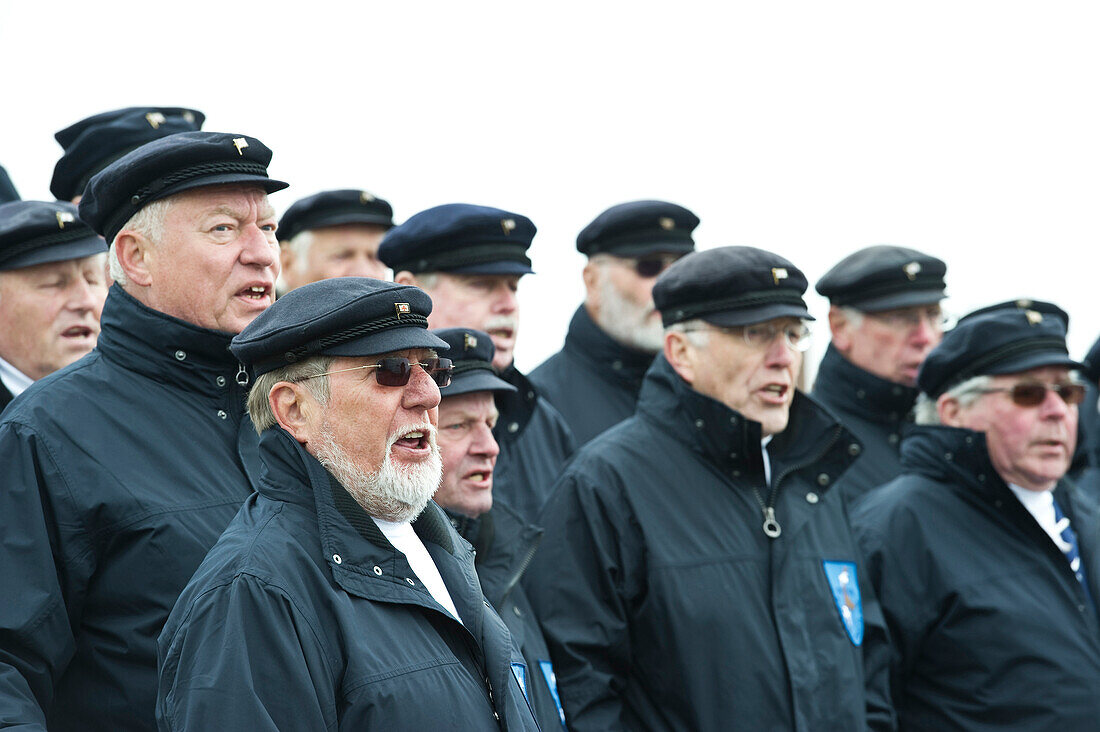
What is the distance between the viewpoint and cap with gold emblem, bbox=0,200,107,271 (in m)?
4.25

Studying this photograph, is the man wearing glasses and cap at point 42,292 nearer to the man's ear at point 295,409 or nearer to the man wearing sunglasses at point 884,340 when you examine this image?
the man's ear at point 295,409

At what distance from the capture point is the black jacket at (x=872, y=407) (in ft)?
20.1

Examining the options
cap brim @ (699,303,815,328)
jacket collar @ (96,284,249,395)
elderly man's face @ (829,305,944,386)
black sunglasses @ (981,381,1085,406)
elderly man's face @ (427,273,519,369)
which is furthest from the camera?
elderly man's face @ (829,305,944,386)

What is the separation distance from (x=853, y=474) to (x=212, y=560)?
3856 millimetres

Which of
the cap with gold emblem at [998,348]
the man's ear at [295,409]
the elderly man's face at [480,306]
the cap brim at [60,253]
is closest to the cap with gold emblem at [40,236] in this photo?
the cap brim at [60,253]

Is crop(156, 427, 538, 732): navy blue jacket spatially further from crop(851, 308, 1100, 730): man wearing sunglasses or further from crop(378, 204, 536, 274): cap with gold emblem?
crop(851, 308, 1100, 730): man wearing sunglasses

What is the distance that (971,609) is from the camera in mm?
4730

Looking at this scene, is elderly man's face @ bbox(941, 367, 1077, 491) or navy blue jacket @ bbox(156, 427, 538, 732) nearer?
navy blue jacket @ bbox(156, 427, 538, 732)

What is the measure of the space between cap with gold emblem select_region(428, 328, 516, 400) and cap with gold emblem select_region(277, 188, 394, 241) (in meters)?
1.69

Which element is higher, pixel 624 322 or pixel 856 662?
pixel 624 322

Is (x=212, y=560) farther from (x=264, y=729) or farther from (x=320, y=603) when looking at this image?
(x=264, y=729)

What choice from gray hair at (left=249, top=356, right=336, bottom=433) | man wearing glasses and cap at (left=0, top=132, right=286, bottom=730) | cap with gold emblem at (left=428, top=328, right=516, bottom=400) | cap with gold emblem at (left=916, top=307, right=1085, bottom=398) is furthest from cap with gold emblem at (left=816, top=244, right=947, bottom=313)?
gray hair at (left=249, top=356, right=336, bottom=433)

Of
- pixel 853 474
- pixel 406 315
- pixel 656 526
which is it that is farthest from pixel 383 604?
pixel 853 474

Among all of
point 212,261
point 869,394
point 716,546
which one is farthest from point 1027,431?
point 212,261
